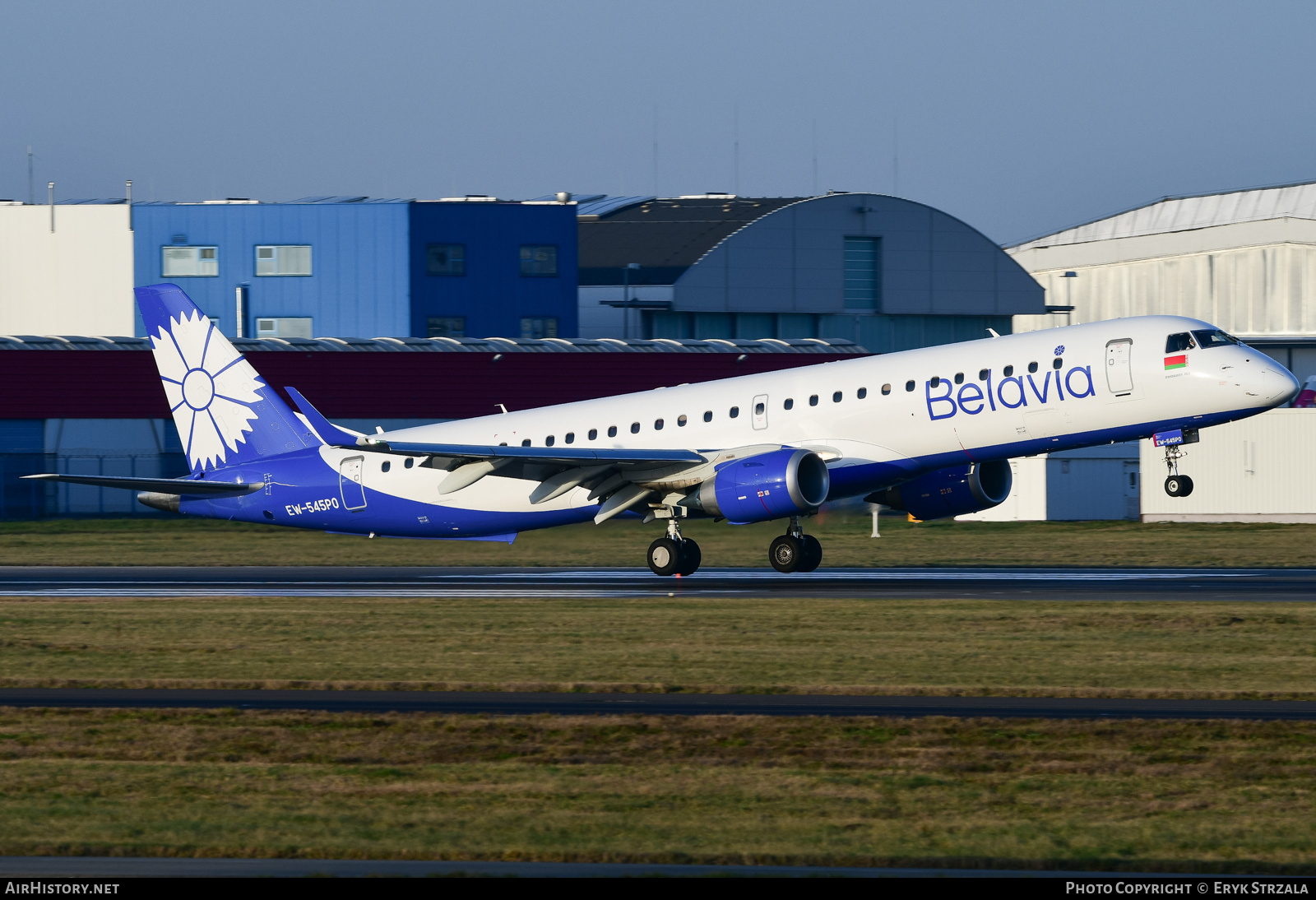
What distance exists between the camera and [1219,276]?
3536 inches

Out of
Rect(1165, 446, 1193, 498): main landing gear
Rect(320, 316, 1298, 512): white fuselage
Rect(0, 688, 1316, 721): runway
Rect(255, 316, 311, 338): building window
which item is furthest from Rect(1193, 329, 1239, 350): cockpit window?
Rect(255, 316, 311, 338): building window

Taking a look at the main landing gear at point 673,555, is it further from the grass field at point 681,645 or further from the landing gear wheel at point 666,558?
the grass field at point 681,645

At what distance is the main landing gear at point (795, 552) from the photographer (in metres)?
34.3

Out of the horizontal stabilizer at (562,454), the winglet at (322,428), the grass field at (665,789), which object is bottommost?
the grass field at (665,789)

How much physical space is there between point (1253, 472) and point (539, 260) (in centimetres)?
3549

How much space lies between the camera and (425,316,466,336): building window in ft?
242

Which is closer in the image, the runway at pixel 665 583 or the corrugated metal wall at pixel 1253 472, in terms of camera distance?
the runway at pixel 665 583

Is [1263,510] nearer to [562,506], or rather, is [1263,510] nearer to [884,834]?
[562,506]

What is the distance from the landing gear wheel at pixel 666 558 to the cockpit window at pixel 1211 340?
11475 mm

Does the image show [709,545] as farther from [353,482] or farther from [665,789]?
[665,789]

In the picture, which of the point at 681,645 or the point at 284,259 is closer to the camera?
the point at 681,645

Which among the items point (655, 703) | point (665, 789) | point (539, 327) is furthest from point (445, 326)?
point (665, 789)

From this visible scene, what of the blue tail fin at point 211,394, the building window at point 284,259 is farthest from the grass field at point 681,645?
the building window at point 284,259

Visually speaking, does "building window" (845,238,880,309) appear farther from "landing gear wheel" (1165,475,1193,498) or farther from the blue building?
"landing gear wheel" (1165,475,1193,498)
